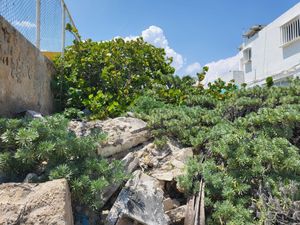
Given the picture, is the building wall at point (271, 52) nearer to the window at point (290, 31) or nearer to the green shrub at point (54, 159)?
the window at point (290, 31)

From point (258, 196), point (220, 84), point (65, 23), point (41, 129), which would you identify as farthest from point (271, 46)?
point (41, 129)

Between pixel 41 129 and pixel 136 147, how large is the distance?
5.29 feet

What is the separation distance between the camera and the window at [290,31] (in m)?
12.9

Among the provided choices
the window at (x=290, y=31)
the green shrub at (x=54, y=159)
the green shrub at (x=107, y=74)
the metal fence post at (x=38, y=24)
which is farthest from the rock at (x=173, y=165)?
the window at (x=290, y=31)

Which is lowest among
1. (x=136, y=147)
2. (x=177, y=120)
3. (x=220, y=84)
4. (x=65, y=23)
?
(x=136, y=147)

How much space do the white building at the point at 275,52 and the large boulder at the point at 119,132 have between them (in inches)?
363

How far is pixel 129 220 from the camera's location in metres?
2.79

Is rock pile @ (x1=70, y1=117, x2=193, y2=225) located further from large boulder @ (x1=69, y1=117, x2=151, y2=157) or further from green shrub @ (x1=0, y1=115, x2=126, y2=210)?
green shrub @ (x1=0, y1=115, x2=126, y2=210)

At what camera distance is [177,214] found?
3.09m

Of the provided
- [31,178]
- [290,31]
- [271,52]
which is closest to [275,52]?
[271,52]

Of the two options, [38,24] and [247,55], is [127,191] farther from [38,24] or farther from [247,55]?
[247,55]

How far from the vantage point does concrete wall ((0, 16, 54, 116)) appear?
3.44 metres

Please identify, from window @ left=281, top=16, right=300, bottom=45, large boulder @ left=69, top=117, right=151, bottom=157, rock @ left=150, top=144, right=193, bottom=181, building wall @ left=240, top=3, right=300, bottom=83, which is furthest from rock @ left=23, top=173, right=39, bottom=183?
window @ left=281, top=16, right=300, bottom=45

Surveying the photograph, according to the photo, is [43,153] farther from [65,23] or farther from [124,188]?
[65,23]
